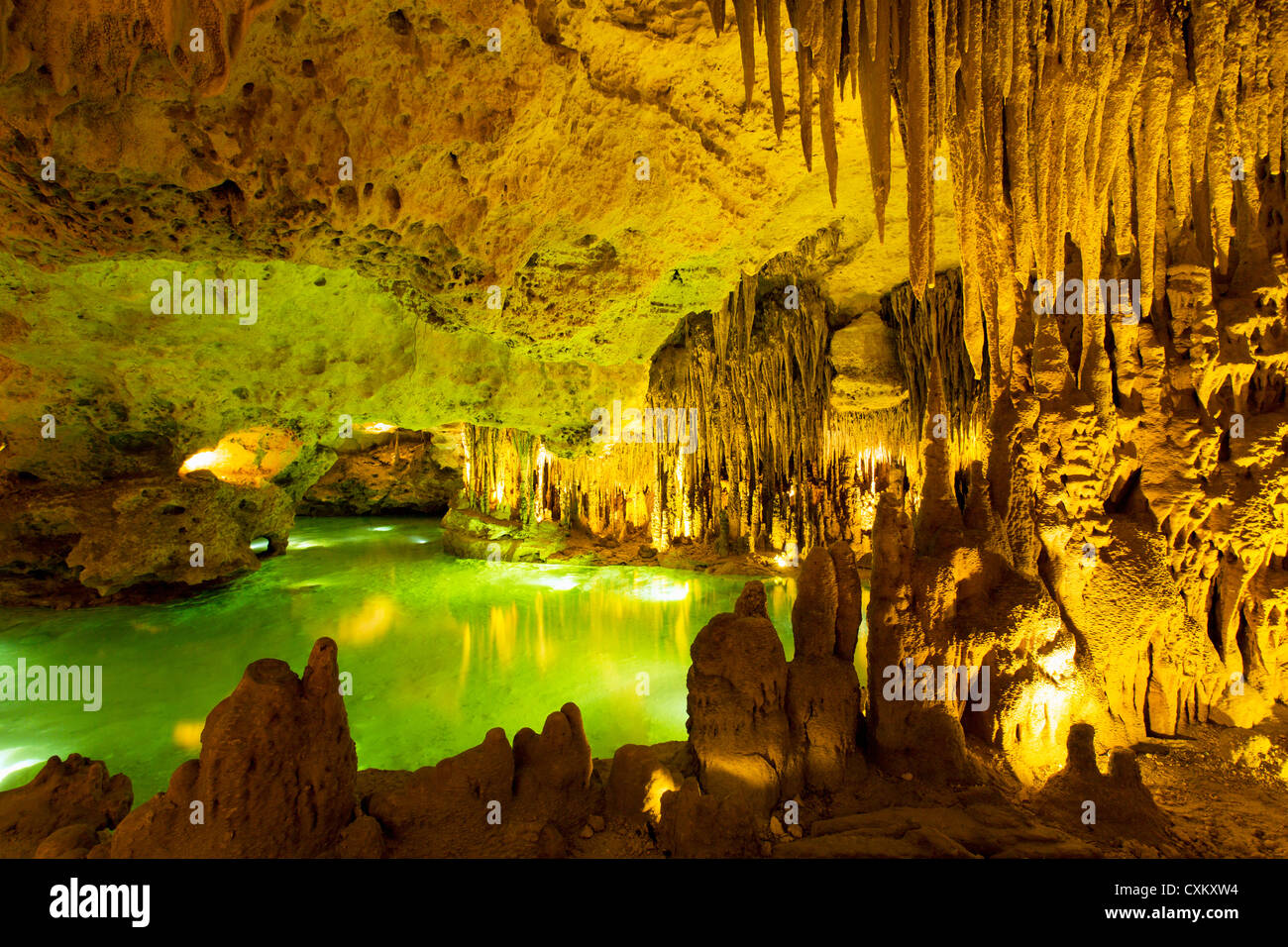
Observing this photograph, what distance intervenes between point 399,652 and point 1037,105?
728 cm

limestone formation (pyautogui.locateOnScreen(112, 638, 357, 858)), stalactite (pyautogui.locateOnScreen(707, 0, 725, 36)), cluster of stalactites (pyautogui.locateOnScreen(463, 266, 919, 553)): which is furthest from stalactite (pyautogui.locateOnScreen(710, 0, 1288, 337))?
cluster of stalactites (pyautogui.locateOnScreen(463, 266, 919, 553))

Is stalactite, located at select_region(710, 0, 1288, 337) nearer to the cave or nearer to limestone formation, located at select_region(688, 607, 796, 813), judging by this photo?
the cave

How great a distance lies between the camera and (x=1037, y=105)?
10.9ft

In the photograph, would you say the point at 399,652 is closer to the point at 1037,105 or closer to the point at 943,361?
the point at 1037,105

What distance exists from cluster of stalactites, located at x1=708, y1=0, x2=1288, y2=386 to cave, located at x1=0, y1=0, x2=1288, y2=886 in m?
0.02

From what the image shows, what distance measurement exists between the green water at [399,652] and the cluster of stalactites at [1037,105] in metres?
4.11

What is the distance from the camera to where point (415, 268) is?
4.41 metres

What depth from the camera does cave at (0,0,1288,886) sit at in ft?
8.86

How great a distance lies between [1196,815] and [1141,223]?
3432 millimetres

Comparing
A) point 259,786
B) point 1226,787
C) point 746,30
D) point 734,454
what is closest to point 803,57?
point 746,30
